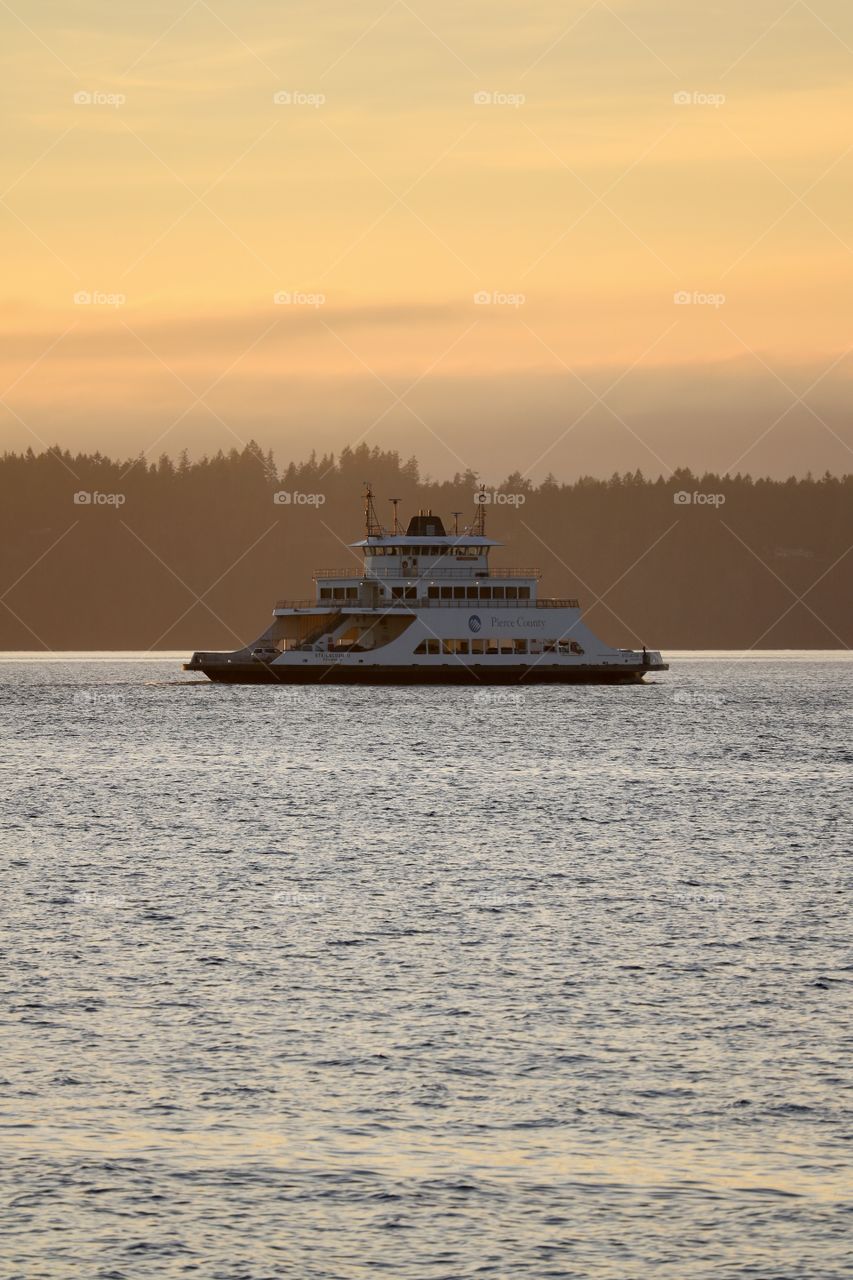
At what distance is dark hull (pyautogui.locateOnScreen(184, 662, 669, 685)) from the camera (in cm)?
14088

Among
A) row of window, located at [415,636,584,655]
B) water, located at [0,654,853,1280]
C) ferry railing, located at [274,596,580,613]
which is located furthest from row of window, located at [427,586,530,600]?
water, located at [0,654,853,1280]

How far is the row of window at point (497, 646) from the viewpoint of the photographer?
143m

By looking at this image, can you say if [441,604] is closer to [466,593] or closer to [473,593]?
[466,593]

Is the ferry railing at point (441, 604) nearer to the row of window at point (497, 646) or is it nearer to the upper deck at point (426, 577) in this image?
the upper deck at point (426, 577)

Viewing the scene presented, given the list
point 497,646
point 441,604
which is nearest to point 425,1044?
point 441,604

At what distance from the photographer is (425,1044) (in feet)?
76.2

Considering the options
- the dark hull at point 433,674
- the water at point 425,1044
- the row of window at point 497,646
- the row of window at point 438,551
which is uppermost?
the row of window at point 438,551

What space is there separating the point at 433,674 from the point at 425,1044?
118182 mm

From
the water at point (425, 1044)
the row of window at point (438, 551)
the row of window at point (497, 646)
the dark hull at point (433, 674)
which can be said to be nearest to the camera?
the water at point (425, 1044)

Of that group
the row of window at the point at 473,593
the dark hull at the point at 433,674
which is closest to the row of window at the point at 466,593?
the row of window at the point at 473,593

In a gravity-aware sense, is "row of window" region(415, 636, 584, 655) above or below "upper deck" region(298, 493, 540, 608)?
below

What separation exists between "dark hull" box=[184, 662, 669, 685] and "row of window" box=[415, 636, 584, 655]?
1358 mm

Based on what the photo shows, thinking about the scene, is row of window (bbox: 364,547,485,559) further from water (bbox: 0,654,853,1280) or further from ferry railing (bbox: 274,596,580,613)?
water (bbox: 0,654,853,1280)

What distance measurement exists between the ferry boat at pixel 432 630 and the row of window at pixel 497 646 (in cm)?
8
